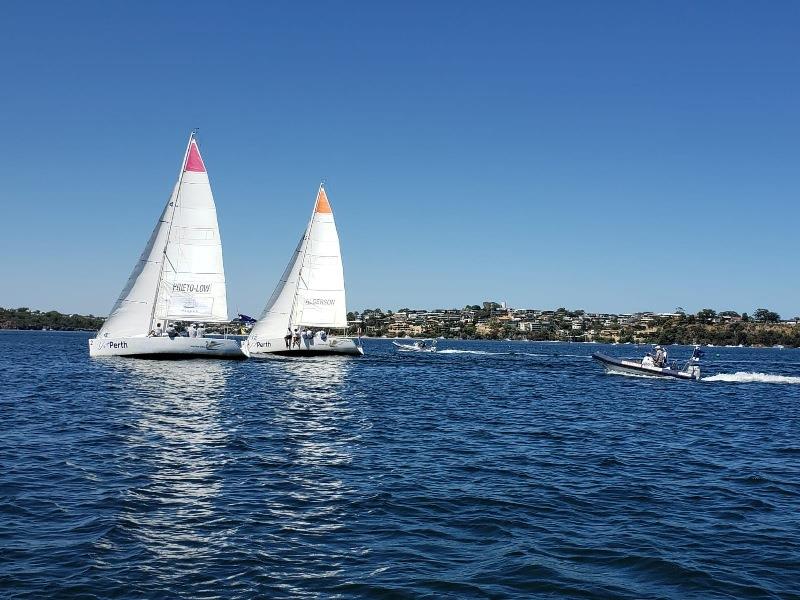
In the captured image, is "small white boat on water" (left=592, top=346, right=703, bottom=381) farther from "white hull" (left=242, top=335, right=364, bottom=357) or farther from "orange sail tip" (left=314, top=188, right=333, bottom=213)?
"orange sail tip" (left=314, top=188, right=333, bottom=213)

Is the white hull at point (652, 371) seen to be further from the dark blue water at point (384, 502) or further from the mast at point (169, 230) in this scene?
the mast at point (169, 230)

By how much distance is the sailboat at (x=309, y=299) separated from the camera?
70.4 meters

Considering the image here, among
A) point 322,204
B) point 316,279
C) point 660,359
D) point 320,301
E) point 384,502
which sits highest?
point 322,204

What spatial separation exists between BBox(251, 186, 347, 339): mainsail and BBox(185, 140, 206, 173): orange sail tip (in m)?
15.8

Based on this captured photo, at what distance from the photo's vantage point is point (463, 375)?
63656 mm

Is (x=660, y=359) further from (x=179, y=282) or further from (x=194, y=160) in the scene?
(x=194, y=160)

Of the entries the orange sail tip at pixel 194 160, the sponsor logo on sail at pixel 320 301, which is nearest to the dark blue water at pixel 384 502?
the orange sail tip at pixel 194 160

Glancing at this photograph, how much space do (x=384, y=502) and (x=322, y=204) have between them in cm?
6006

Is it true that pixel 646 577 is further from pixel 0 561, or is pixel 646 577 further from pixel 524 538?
pixel 0 561

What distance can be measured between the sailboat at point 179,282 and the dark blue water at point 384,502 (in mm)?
24113

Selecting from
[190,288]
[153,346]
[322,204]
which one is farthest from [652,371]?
[153,346]

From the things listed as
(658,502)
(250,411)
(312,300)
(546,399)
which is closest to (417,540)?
(658,502)

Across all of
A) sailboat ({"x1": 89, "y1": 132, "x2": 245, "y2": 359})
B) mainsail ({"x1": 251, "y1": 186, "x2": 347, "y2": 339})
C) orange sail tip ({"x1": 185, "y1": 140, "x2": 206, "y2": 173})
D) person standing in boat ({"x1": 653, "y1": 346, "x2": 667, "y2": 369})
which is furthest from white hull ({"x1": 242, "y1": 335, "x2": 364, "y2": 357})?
person standing in boat ({"x1": 653, "y1": 346, "x2": 667, "y2": 369})

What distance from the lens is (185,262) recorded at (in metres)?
58.0
